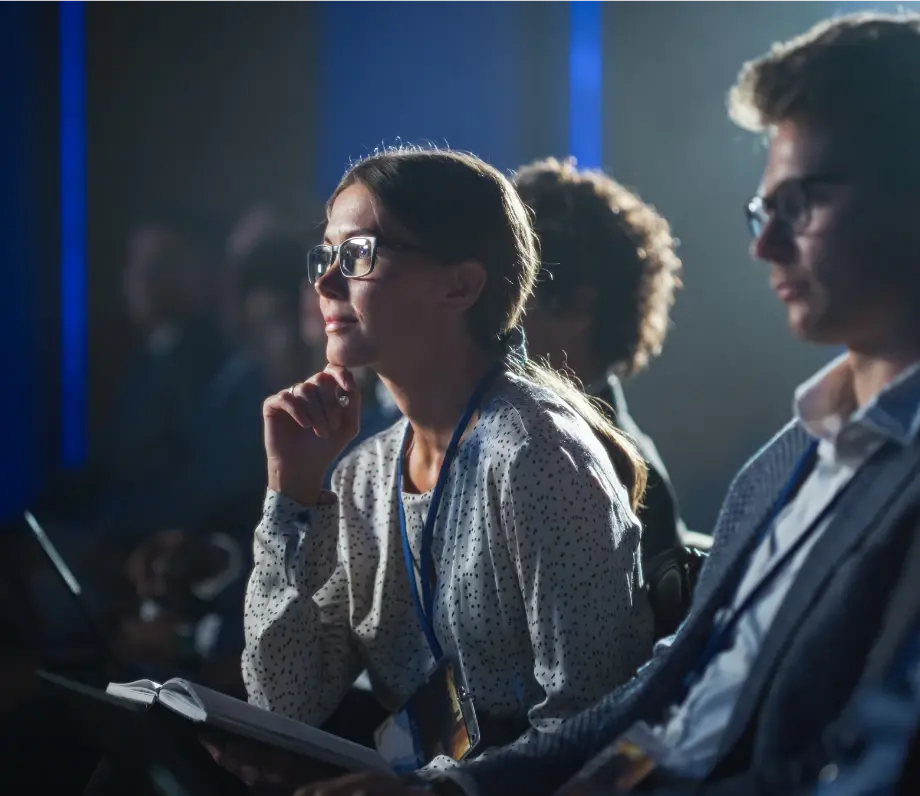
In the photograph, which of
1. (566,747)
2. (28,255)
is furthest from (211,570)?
(28,255)

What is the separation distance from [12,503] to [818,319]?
3.45 m

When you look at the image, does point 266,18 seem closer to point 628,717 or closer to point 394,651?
point 394,651

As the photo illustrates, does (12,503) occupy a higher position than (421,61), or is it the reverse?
(421,61)

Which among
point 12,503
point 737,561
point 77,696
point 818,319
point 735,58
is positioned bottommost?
point 12,503

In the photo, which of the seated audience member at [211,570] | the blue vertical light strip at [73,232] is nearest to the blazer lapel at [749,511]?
the seated audience member at [211,570]

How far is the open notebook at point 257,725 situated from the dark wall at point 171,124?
287cm

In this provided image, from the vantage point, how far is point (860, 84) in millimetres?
1004

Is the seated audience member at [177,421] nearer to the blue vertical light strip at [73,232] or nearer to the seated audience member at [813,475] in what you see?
the blue vertical light strip at [73,232]

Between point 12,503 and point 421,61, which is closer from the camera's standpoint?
point 421,61

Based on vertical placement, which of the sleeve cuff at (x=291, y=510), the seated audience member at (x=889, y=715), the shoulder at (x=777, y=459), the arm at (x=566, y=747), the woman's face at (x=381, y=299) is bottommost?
the arm at (x=566, y=747)

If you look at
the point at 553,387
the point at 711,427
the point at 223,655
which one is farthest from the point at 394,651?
the point at 711,427

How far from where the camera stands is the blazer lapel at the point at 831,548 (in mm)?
915

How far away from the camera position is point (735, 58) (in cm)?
287

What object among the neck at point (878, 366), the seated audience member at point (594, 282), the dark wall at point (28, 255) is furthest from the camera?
the dark wall at point (28, 255)
